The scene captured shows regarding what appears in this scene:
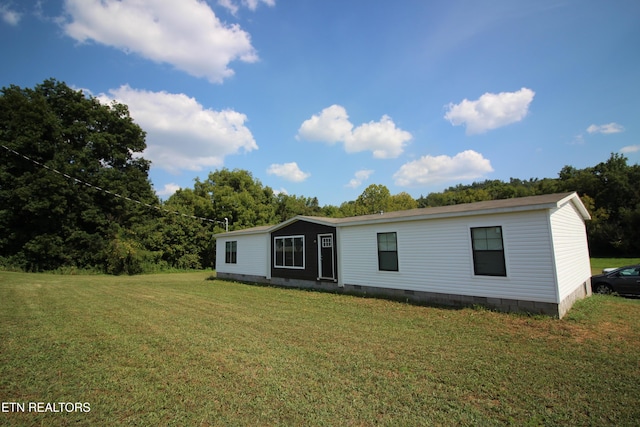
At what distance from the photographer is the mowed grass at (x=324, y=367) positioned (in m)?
3.21

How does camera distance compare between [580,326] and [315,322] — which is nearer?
[580,326]

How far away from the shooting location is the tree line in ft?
68.2

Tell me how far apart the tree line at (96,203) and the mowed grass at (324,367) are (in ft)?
44.5

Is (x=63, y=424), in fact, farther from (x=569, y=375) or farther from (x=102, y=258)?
(x=102, y=258)

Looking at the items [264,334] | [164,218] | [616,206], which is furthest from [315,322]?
[616,206]

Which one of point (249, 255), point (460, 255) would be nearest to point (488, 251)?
point (460, 255)

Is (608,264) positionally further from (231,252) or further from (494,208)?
(231,252)

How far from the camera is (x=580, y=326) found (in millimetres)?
6465

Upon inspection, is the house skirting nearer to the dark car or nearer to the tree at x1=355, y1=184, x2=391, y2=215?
the dark car

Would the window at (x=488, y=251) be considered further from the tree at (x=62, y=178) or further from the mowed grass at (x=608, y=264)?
the tree at (x=62, y=178)

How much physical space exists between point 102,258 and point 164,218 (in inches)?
224

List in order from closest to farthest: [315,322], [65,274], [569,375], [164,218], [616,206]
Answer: [569,375]
[315,322]
[65,274]
[164,218]
[616,206]

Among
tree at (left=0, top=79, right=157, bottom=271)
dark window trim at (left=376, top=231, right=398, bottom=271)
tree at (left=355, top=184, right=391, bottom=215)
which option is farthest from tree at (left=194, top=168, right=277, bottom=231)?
dark window trim at (left=376, top=231, right=398, bottom=271)

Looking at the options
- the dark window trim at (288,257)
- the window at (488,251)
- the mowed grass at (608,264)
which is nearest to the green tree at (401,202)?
the mowed grass at (608,264)
